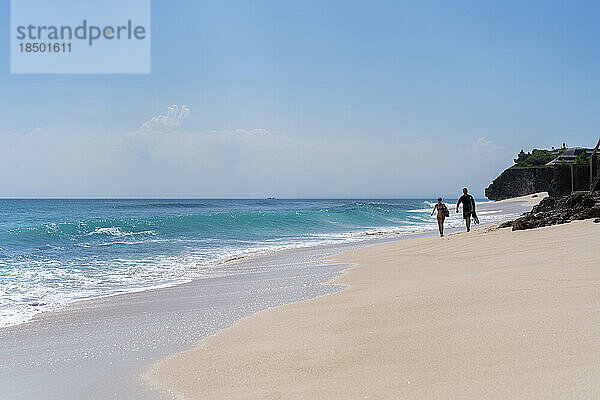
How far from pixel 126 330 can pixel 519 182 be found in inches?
2553

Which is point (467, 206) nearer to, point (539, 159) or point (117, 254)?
point (117, 254)

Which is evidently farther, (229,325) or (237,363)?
(229,325)

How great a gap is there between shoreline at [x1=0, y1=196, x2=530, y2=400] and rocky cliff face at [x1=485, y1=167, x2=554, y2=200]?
184 feet

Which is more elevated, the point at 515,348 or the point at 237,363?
the point at 515,348

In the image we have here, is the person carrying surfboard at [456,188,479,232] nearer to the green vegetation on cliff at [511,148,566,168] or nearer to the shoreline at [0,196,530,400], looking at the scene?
the shoreline at [0,196,530,400]

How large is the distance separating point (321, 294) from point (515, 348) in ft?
10.7

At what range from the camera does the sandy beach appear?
2.55 metres

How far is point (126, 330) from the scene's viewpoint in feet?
15.9

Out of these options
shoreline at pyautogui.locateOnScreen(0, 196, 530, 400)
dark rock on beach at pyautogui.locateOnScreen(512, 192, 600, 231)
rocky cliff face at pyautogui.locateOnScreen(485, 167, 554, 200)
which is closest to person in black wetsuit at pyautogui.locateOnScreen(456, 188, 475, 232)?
dark rock on beach at pyautogui.locateOnScreen(512, 192, 600, 231)

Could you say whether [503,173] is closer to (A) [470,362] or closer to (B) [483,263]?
(B) [483,263]

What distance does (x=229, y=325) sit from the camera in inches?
182

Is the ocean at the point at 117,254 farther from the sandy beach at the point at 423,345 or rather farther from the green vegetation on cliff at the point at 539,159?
the green vegetation on cliff at the point at 539,159

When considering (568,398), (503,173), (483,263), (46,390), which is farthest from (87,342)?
(503,173)

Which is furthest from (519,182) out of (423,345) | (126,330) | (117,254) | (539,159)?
(423,345)
